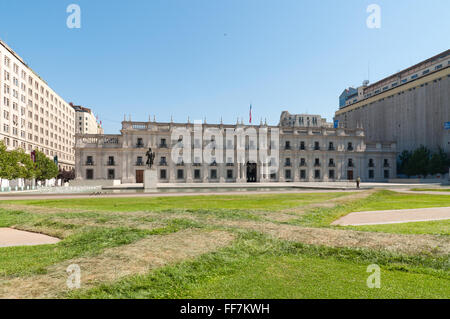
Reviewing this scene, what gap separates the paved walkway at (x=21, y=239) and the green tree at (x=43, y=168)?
48.0 meters

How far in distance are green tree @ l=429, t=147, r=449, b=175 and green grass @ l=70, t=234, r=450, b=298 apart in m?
64.1

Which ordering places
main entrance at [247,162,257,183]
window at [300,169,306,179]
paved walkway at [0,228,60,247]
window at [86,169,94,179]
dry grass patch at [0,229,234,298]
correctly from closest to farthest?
dry grass patch at [0,229,234,298], paved walkway at [0,228,60,247], window at [86,169,94,179], main entrance at [247,162,257,183], window at [300,169,306,179]

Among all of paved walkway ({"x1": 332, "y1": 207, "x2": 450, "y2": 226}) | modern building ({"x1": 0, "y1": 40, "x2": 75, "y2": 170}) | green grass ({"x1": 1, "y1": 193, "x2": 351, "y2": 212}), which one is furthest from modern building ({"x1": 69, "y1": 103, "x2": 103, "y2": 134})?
paved walkway ({"x1": 332, "y1": 207, "x2": 450, "y2": 226})

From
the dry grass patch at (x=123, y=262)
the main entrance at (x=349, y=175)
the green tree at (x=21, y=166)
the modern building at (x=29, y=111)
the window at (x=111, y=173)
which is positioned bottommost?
the main entrance at (x=349, y=175)

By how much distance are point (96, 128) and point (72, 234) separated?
150335mm

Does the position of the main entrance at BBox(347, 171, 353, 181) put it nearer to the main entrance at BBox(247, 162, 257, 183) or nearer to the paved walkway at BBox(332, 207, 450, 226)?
the main entrance at BBox(247, 162, 257, 183)

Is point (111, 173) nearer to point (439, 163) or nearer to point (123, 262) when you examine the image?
point (123, 262)

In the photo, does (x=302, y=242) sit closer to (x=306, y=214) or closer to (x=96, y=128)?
(x=306, y=214)

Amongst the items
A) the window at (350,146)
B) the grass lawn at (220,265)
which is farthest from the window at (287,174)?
the grass lawn at (220,265)

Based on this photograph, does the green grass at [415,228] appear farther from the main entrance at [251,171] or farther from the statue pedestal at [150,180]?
the main entrance at [251,171]

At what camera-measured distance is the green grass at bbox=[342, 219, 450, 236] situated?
902 centimetres

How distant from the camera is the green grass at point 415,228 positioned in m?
9.02

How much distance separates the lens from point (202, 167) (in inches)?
2437

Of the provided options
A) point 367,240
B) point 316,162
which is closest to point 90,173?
point 316,162
